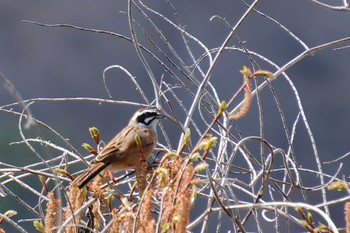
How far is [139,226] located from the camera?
2314mm

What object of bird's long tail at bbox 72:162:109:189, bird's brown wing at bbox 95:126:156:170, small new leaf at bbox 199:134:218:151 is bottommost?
bird's brown wing at bbox 95:126:156:170

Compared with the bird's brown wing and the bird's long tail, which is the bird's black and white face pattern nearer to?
the bird's brown wing

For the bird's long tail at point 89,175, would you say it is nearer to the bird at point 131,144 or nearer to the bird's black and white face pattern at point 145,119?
the bird at point 131,144

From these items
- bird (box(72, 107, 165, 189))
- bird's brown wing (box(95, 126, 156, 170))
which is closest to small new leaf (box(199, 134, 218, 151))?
bird (box(72, 107, 165, 189))

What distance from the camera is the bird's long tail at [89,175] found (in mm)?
2650

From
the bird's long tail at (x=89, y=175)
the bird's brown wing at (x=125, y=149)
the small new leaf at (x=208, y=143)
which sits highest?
the small new leaf at (x=208, y=143)

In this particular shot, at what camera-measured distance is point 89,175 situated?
9.97 ft

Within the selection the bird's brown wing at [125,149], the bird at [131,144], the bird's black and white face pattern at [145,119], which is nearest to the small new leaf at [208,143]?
the bird at [131,144]

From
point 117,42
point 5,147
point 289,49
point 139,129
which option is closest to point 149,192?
point 139,129

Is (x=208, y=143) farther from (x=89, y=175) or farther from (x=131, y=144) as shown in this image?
(x=131, y=144)

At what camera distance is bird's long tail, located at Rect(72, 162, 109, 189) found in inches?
104

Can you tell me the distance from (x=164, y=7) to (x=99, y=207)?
631cm

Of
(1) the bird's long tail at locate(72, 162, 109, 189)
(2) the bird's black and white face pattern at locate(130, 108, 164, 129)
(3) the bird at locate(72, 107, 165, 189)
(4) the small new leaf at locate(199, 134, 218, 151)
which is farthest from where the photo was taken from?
(2) the bird's black and white face pattern at locate(130, 108, 164, 129)

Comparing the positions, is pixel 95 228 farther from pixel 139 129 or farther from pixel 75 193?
pixel 139 129
